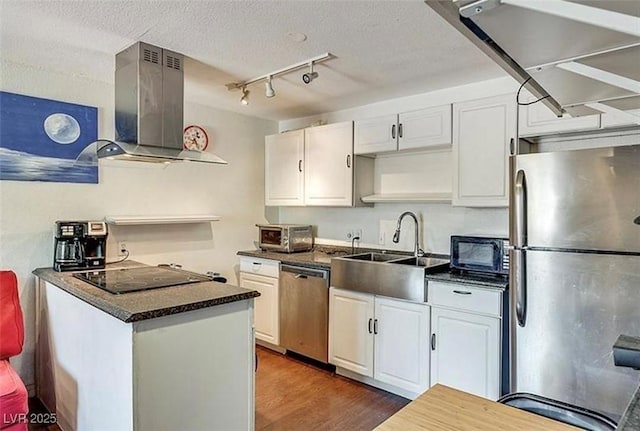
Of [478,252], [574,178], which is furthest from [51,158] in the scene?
[574,178]

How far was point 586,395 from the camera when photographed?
197 centimetres

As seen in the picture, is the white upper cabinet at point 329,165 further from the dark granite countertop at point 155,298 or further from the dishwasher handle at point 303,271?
the dark granite countertop at point 155,298

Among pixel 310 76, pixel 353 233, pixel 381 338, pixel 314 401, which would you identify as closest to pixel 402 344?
pixel 381 338

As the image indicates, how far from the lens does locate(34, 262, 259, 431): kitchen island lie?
1.66 metres

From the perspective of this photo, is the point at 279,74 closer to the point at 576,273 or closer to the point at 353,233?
the point at 353,233

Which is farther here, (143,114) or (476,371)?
(476,371)

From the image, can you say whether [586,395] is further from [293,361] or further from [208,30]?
[208,30]

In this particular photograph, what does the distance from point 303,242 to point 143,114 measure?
2.06 meters

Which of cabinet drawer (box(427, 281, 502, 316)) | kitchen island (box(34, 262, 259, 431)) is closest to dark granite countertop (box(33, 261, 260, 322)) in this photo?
kitchen island (box(34, 262, 259, 431))

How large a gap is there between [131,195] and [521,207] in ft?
9.44

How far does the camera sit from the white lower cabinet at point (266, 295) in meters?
3.56

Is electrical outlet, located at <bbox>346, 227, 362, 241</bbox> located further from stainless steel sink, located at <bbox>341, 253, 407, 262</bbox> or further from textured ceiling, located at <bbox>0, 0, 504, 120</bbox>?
textured ceiling, located at <bbox>0, 0, 504, 120</bbox>

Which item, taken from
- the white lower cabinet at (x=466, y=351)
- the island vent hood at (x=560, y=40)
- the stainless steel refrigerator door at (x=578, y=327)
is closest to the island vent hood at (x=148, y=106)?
the white lower cabinet at (x=466, y=351)

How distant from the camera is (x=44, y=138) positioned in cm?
279
